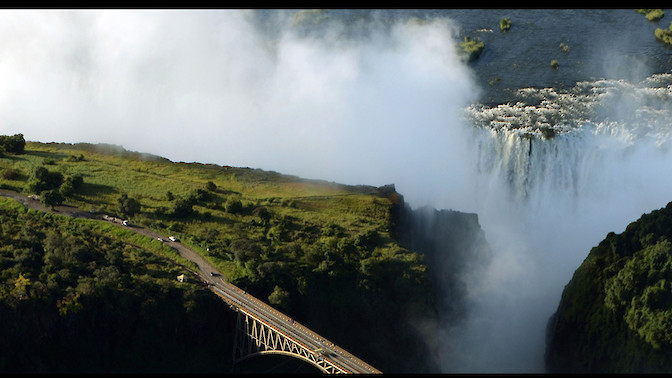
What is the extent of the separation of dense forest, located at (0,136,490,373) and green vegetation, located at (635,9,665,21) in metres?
68.4

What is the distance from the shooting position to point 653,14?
180 metres

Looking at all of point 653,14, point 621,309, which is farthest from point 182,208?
point 653,14

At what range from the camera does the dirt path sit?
399 feet

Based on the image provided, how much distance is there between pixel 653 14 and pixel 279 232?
91.2m

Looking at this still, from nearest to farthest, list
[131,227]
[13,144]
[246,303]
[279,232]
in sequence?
[246,303] → [279,232] → [131,227] → [13,144]

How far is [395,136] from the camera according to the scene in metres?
162

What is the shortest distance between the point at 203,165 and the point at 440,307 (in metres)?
42.8

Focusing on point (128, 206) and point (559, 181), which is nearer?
point (128, 206)

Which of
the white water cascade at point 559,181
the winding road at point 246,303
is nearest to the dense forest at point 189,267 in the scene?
the winding road at point 246,303

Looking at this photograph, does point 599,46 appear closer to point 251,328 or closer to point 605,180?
point 605,180

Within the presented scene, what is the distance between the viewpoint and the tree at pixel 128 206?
13125 centimetres

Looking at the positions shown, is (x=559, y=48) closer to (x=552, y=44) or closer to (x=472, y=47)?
(x=552, y=44)

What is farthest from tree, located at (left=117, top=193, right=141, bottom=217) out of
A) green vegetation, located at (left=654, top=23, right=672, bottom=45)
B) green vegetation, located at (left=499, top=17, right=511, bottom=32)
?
green vegetation, located at (left=654, top=23, right=672, bottom=45)
